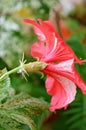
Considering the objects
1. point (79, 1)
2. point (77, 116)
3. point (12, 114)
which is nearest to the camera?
point (12, 114)

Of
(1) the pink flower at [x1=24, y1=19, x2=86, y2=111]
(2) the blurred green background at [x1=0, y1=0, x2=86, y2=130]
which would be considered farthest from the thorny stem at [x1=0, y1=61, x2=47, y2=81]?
A: (2) the blurred green background at [x1=0, y1=0, x2=86, y2=130]

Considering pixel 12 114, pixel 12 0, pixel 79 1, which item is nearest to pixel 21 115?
→ pixel 12 114

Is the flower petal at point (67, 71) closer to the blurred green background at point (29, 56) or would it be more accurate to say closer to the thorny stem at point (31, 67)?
the thorny stem at point (31, 67)

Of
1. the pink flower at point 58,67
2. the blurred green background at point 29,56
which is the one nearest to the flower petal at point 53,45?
the pink flower at point 58,67

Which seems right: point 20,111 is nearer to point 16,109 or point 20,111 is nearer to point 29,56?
point 16,109

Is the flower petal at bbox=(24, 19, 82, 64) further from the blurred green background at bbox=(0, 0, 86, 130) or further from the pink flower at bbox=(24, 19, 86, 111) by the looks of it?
the blurred green background at bbox=(0, 0, 86, 130)

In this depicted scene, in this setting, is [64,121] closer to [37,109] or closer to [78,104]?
[78,104]

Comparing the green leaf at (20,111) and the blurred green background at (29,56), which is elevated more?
the green leaf at (20,111)

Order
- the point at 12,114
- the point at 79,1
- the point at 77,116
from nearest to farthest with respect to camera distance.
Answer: the point at 12,114
the point at 77,116
the point at 79,1
